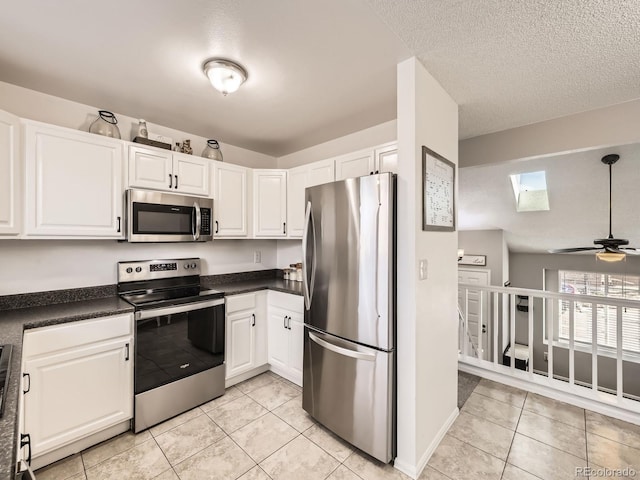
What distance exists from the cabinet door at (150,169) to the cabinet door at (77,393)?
1.22m

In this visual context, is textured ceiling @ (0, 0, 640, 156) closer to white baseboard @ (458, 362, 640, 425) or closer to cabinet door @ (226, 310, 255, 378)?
cabinet door @ (226, 310, 255, 378)

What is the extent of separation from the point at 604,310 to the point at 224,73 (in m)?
8.15

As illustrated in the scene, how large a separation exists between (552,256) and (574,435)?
5037 millimetres

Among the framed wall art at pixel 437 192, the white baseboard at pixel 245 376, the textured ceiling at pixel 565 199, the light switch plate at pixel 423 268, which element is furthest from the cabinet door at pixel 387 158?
the white baseboard at pixel 245 376

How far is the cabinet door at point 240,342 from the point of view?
267 centimetres

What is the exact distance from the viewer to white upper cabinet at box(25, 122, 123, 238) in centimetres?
190

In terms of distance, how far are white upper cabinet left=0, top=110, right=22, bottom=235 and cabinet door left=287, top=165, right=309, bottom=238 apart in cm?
202

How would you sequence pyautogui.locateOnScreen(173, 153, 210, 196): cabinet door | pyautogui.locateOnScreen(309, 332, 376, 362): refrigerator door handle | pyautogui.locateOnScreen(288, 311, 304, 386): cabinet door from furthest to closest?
pyautogui.locateOnScreen(288, 311, 304, 386): cabinet door → pyautogui.locateOnScreen(173, 153, 210, 196): cabinet door → pyautogui.locateOnScreen(309, 332, 376, 362): refrigerator door handle

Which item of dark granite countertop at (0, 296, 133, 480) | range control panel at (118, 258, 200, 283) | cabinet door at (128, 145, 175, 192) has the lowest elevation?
dark granite countertop at (0, 296, 133, 480)

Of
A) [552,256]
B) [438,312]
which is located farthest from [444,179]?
[552,256]

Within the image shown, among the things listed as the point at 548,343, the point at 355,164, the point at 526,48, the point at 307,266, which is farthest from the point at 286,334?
the point at 526,48

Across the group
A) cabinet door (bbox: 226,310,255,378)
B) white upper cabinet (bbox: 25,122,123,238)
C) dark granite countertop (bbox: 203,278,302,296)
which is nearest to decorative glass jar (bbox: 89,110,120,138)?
white upper cabinet (bbox: 25,122,123,238)

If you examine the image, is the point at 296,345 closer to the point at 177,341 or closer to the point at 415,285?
the point at 177,341

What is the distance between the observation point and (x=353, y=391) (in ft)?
6.27
